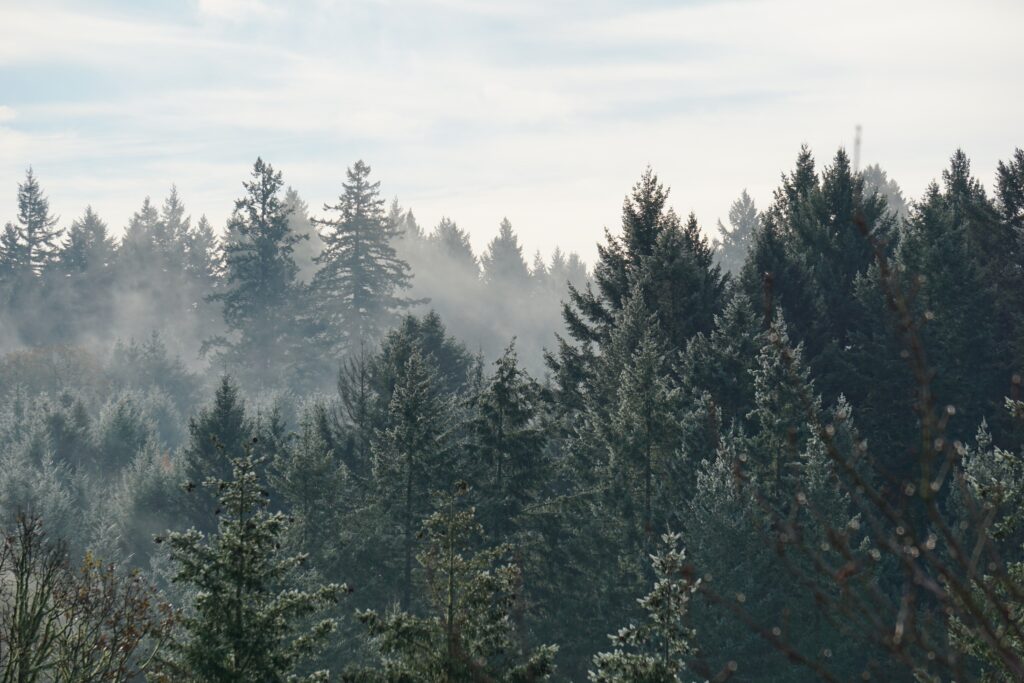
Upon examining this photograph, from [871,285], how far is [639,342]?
10.00 m

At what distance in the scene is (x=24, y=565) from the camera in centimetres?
1662

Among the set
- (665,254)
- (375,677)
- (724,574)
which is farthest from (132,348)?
(375,677)

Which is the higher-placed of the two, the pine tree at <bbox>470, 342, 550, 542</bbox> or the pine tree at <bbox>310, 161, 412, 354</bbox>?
the pine tree at <bbox>310, 161, 412, 354</bbox>

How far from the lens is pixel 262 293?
10269cm

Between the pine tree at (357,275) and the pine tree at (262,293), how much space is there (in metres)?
3.57

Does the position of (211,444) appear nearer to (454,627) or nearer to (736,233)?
(454,627)

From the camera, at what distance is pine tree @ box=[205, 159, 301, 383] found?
336ft

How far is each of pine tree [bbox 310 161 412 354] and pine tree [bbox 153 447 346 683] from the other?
294 feet

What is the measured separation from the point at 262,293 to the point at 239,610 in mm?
91084

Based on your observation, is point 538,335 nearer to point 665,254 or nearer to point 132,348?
point 132,348

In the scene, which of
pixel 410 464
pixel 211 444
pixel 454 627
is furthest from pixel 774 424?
pixel 211 444

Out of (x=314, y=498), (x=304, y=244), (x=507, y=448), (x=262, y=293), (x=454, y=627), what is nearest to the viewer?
(x=454, y=627)

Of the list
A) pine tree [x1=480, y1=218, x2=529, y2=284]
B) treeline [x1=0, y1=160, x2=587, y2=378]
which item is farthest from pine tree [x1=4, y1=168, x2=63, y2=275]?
pine tree [x1=480, y1=218, x2=529, y2=284]

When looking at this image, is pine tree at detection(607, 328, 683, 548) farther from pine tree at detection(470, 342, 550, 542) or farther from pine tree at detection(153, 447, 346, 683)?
pine tree at detection(153, 447, 346, 683)
